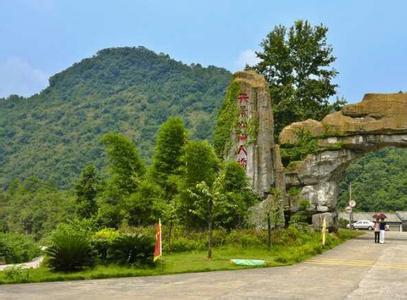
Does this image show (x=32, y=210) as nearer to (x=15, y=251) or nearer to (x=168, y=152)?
(x=15, y=251)

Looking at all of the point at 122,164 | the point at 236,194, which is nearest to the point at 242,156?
the point at 236,194

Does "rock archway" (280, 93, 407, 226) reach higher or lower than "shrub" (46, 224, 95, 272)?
higher

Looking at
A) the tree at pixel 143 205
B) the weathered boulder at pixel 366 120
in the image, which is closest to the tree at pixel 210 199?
the tree at pixel 143 205

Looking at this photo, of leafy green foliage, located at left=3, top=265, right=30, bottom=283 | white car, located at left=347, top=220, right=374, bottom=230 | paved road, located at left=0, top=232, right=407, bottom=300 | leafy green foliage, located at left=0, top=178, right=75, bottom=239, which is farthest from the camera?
leafy green foliage, located at left=0, top=178, right=75, bottom=239

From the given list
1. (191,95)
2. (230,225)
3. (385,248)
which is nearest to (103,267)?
(230,225)

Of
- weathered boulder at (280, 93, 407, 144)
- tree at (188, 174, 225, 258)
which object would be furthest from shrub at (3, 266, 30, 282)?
weathered boulder at (280, 93, 407, 144)

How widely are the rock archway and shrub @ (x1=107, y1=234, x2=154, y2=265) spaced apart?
40.1ft

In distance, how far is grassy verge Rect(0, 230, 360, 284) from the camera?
13297 millimetres

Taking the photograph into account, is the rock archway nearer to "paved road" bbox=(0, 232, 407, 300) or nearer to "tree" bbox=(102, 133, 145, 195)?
"tree" bbox=(102, 133, 145, 195)

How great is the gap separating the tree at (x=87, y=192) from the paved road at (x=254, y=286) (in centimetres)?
1831

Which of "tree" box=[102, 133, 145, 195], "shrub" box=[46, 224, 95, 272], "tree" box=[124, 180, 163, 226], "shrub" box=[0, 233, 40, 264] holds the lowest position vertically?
"shrub" box=[0, 233, 40, 264]

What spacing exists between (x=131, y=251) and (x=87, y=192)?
17.6 m

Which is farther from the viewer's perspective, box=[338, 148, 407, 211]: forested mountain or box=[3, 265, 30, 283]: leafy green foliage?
box=[338, 148, 407, 211]: forested mountain

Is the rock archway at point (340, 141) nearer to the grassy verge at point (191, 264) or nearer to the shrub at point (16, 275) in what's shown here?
the grassy verge at point (191, 264)
